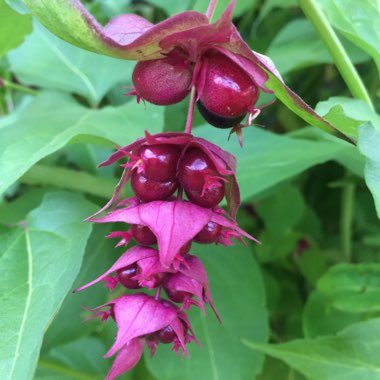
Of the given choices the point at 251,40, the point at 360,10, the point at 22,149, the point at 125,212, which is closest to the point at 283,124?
the point at 251,40

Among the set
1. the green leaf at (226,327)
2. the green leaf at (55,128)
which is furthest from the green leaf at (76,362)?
the green leaf at (55,128)

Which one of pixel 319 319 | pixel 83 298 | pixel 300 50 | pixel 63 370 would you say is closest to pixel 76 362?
pixel 63 370

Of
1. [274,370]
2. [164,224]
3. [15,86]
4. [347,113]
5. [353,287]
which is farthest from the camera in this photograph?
[15,86]

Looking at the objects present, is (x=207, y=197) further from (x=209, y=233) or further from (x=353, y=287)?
(x=353, y=287)

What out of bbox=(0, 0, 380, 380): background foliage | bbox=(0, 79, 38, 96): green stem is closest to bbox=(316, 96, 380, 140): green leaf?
bbox=(0, 0, 380, 380): background foliage

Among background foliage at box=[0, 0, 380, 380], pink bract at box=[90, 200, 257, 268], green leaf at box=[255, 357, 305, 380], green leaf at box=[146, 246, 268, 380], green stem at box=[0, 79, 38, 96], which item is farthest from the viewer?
green stem at box=[0, 79, 38, 96]

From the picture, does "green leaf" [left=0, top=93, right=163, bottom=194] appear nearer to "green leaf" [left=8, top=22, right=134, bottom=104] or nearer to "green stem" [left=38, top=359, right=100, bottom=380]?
"green leaf" [left=8, top=22, right=134, bottom=104]

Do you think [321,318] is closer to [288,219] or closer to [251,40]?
[288,219]
